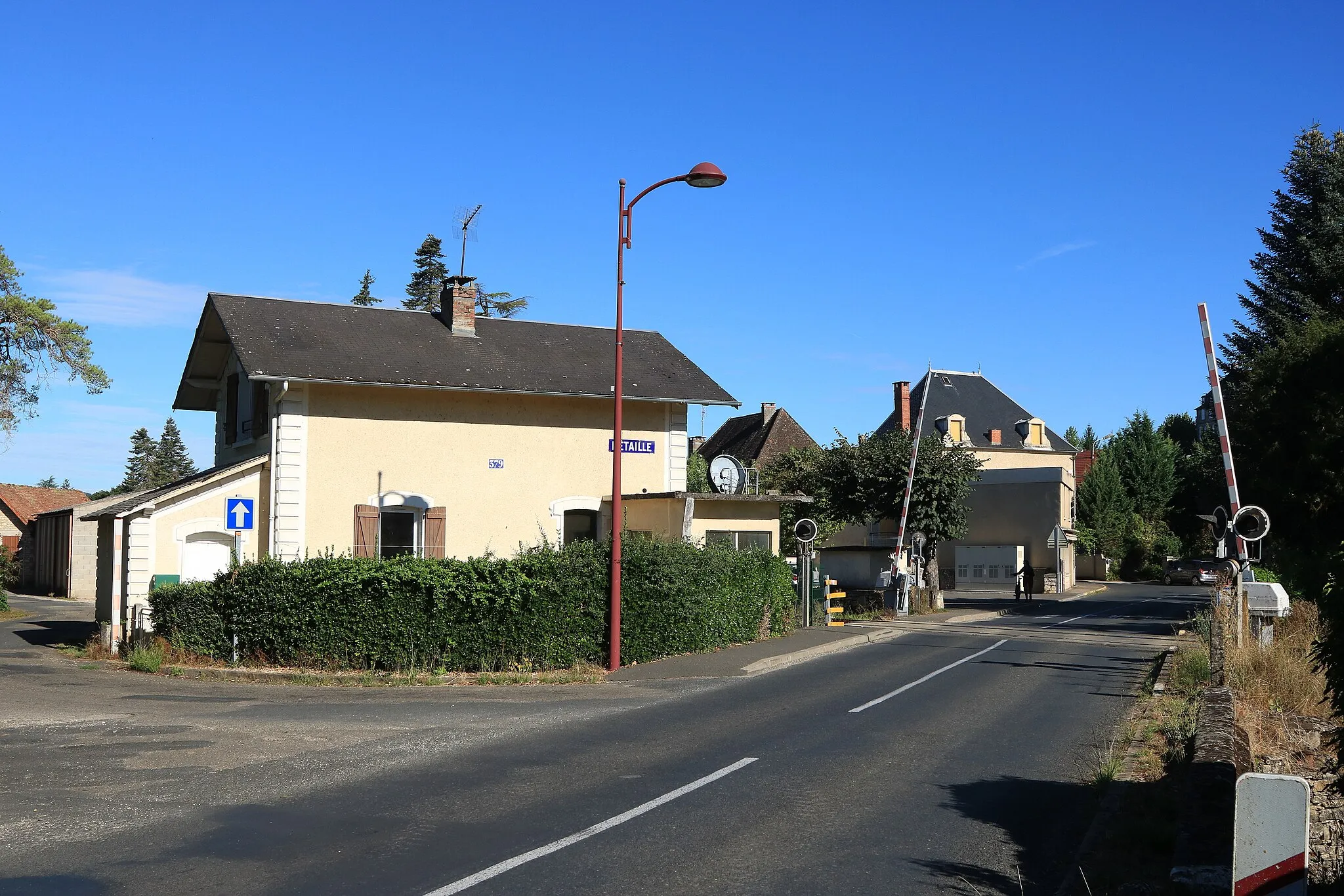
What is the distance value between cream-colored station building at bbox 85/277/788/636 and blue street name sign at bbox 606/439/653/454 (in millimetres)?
53

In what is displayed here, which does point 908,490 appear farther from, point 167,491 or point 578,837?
point 578,837

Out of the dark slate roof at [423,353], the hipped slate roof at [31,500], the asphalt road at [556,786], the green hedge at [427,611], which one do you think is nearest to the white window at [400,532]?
the dark slate roof at [423,353]

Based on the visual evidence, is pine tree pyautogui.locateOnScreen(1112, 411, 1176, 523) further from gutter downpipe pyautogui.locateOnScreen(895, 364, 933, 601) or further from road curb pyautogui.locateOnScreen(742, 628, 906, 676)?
road curb pyautogui.locateOnScreen(742, 628, 906, 676)

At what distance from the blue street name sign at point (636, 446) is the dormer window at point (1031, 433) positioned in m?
50.7

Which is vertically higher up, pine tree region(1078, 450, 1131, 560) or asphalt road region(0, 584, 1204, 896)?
pine tree region(1078, 450, 1131, 560)

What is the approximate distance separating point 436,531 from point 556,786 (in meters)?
14.8

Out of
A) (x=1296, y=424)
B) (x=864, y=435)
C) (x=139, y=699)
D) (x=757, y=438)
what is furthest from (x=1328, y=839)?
(x=757, y=438)

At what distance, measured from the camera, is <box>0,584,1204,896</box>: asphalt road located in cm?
675

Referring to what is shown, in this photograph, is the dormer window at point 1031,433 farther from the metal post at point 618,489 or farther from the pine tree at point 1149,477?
the metal post at point 618,489

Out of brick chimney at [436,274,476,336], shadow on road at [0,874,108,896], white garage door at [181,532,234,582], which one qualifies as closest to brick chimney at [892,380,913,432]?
brick chimney at [436,274,476,336]

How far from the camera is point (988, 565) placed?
5509 cm

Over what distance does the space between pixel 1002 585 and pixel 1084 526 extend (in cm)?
1849

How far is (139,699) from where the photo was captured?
49.1 feet

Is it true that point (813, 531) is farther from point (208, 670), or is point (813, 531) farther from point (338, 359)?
point (208, 670)
